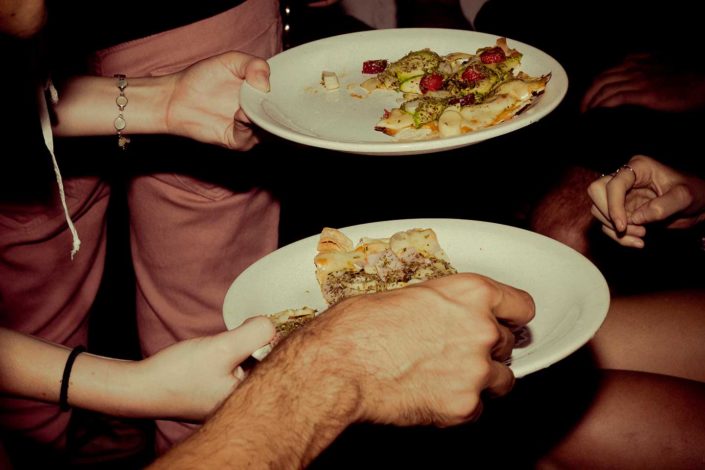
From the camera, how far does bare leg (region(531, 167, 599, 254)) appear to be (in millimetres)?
2543

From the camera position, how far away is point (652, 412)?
5.35ft

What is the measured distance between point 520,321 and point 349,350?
321mm

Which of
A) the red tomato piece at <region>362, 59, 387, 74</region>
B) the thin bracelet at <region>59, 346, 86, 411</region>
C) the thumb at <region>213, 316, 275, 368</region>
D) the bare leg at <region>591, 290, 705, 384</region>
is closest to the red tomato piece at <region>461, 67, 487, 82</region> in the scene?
the red tomato piece at <region>362, 59, 387, 74</region>

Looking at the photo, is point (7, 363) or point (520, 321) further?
point (7, 363)

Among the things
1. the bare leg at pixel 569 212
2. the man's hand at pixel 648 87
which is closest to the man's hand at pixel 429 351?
the bare leg at pixel 569 212

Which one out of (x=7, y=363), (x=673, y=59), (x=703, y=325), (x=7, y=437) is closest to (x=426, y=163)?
(x=673, y=59)

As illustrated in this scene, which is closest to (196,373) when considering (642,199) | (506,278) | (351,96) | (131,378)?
(131,378)

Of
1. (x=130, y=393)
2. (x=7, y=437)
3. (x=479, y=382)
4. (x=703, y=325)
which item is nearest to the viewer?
(x=479, y=382)

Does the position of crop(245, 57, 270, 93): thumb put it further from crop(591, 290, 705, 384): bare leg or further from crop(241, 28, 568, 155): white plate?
crop(591, 290, 705, 384): bare leg

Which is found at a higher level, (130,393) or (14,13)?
(14,13)

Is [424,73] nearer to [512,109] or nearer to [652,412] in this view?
[512,109]

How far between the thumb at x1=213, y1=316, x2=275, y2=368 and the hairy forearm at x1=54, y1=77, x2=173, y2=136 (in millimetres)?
920

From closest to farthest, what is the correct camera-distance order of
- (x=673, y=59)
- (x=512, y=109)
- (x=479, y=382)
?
(x=479, y=382) < (x=512, y=109) < (x=673, y=59)

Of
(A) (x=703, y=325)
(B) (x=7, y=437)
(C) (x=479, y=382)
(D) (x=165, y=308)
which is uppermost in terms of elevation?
(C) (x=479, y=382)
